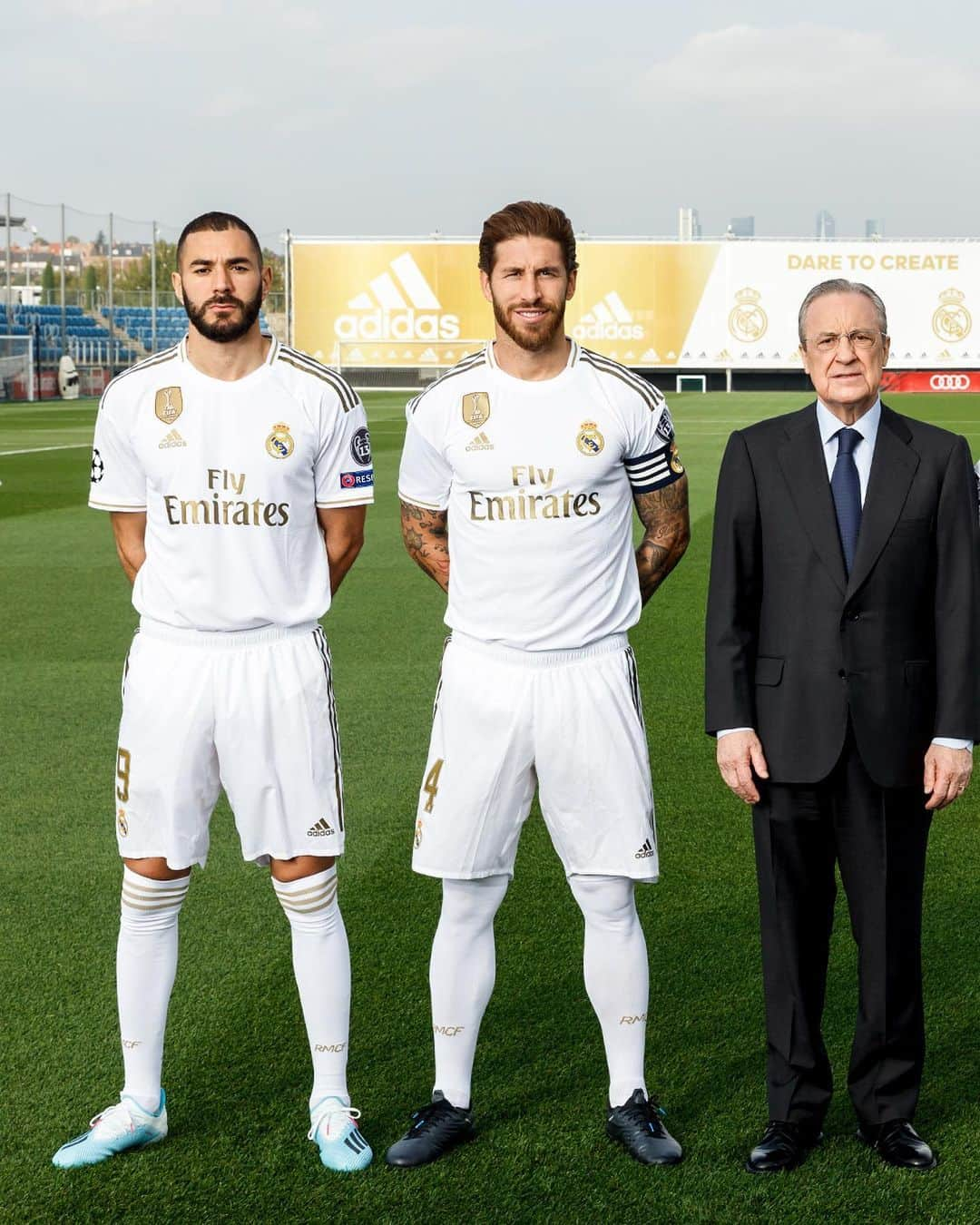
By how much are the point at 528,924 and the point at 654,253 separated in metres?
52.7

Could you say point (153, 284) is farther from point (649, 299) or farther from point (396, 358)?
point (649, 299)

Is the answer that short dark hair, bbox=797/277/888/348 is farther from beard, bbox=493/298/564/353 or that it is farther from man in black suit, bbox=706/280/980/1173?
beard, bbox=493/298/564/353

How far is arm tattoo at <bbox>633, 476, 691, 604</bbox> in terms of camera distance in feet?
12.0

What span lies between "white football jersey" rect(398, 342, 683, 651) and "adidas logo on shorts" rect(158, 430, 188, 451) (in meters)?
0.57

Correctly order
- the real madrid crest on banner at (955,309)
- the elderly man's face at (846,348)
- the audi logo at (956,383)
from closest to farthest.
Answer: the elderly man's face at (846,348)
the real madrid crest on banner at (955,309)
the audi logo at (956,383)

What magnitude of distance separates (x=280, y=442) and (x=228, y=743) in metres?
0.69

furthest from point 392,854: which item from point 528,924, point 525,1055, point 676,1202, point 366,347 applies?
point 366,347

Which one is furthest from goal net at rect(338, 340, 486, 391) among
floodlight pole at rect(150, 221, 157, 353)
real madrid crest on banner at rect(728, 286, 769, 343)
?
real madrid crest on banner at rect(728, 286, 769, 343)

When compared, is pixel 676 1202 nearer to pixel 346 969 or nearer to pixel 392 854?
pixel 346 969

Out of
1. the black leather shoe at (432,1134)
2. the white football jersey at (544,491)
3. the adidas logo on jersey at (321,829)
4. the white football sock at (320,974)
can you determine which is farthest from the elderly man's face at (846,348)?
the black leather shoe at (432,1134)

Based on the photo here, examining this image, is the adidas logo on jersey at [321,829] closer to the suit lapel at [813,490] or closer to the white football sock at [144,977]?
the white football sock at [144,977]

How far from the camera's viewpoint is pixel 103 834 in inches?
226

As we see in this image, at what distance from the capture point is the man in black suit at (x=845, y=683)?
3188 mm

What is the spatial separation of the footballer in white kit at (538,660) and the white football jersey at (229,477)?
309 millimetres
